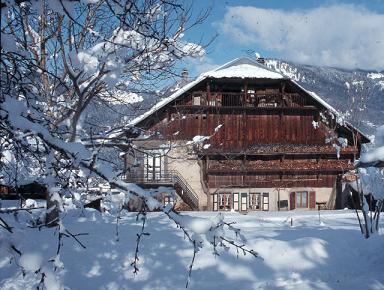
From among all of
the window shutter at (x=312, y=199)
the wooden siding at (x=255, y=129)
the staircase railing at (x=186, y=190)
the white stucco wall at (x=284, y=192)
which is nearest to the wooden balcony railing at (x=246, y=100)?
the wooden siding at (x=255, y=129)

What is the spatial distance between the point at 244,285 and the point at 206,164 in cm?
1925

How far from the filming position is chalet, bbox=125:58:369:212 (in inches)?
1069

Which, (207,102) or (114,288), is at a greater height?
(207,102)

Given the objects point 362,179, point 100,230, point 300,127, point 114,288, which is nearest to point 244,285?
point 114,288

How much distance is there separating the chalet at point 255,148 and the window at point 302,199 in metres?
0.06

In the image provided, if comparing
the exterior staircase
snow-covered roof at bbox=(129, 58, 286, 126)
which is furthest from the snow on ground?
snow-covered roof at bbox=(129, 58, 286, 126)

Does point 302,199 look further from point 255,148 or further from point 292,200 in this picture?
point 255,148

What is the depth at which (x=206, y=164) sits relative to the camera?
27.2m

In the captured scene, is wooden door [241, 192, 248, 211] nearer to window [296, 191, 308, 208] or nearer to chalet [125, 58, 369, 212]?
chalet [125, 58, 369, 212]

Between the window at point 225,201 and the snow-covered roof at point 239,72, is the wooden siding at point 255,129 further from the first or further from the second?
the window at point 225,201

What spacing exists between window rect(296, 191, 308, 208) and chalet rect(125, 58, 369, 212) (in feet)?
0.20

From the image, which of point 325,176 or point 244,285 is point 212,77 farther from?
point 244,285

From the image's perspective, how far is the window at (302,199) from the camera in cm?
2819

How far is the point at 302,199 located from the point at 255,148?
4.33m
